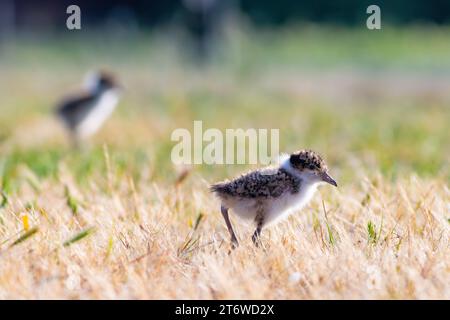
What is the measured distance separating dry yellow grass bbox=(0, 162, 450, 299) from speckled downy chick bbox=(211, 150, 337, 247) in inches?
5.2

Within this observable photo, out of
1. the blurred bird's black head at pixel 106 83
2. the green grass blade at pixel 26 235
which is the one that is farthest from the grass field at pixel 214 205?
the blurred bird's black head at pixel 106 83

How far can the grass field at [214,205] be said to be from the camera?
Result: 4.27 m

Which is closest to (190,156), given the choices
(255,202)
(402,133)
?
(402,133)

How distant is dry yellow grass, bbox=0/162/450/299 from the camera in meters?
4.18

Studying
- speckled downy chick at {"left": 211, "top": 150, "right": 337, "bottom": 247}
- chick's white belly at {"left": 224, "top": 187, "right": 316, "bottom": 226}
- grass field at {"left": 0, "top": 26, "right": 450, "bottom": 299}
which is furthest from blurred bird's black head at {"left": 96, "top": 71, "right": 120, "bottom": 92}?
chick's white belly at {"left": 224, "top": 187, "right": 316, "bottom": 226}

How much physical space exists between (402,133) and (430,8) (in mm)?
22553

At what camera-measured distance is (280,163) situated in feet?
18.1

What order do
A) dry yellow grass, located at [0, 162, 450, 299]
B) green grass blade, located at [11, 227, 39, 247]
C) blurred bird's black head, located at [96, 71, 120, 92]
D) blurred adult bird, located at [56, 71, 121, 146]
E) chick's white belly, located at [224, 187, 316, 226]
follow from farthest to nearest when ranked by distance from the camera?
blurred bird's black head, located at [96, 71, 120, 92]
blurred adult bird, located at [56, 71, 121, 146]
chick's white belly, located at [224, 187, 316, 226]
green grass blade, located at [11, 227, 39, 247]
dry yellow grass, located at [0, 162, 450, 299]

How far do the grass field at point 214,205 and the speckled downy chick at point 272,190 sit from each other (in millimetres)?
120

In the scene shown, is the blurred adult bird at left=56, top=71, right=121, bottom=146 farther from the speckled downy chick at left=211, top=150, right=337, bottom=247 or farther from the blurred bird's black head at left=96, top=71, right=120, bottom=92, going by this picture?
the speckled downy chick at left=211, top=150, right=337, bottom=247

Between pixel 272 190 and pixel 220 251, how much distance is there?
0.69 m

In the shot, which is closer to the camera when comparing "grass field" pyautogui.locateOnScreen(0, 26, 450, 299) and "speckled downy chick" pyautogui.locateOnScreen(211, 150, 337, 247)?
"grass field" pyautogui.locateOnScreen(0, 26, 450, 299)

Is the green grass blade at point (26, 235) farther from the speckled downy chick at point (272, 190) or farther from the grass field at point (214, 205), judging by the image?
the speckled downy chick at point (272, 190)
